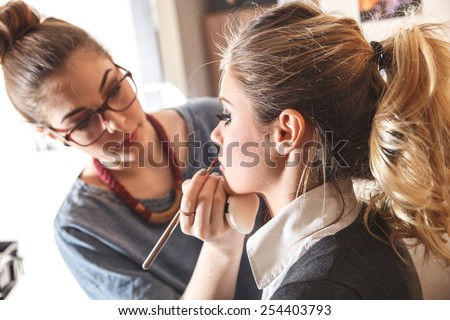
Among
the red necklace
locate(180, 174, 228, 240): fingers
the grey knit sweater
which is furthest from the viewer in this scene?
the red necklace

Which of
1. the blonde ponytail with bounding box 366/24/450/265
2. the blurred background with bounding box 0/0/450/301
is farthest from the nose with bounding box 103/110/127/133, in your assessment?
the blonde ponytail with bounding box 366/24/450/265

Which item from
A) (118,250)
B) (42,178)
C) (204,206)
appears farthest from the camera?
(42,178)

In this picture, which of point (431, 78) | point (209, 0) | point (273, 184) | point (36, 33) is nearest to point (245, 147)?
point (273, 184)

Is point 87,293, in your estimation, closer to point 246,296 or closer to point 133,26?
point 246,296

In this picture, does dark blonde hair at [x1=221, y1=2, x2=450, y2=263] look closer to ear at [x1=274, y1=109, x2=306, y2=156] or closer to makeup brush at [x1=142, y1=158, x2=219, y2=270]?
ear at [x1=274, y1=109, x2=306, y2=156]

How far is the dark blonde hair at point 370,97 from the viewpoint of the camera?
52 cm

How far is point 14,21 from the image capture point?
658 millimetres

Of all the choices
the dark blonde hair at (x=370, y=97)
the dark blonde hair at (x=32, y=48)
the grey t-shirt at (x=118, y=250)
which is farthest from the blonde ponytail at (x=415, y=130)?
the dark blonde hair at (x=32, y=48)

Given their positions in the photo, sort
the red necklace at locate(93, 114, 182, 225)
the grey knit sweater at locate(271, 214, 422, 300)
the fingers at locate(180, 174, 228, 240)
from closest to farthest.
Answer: the grey knit sweater at locate(271, 214, 422, 300), the fingers at locate(180, 174, 228, 240), the red necklace at locate(93, 114, 182, 225)

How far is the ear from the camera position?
55cm

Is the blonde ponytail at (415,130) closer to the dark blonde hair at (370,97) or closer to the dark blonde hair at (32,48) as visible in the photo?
the dark blonde hair at (370,97)

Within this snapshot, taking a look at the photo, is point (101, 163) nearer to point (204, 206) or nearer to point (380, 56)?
point (204, 206)

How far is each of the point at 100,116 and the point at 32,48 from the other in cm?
13

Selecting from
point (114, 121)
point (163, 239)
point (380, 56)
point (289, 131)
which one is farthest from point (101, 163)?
point (380, 56)
